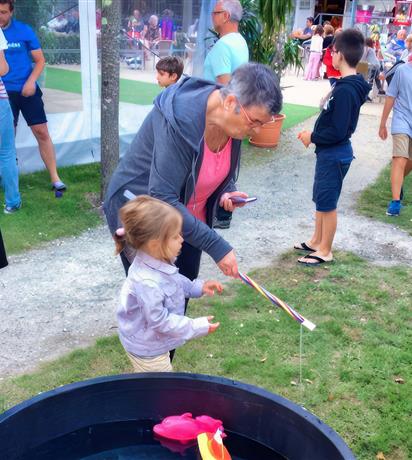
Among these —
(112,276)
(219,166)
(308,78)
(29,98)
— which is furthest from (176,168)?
(308,78)

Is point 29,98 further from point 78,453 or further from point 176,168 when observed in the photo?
point 78,453

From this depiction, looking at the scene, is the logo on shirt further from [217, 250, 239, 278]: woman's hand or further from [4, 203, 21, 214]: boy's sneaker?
[217, 250, 239, 278]: woman's hand

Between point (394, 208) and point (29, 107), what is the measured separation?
→ 384cm

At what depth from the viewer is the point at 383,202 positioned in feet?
21.9

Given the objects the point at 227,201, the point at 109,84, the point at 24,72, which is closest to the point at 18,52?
the point at 24,72

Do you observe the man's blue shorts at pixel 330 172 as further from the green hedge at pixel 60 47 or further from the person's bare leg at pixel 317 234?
the green hedge at pixel 60 47

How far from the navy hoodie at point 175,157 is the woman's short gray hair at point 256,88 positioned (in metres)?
0.17

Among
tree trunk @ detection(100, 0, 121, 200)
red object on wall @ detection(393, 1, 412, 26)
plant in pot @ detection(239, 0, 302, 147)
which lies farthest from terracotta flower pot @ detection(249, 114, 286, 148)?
red object on wall @ detection(393, 1, 412, 26)

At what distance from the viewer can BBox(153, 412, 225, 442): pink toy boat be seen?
2143mm

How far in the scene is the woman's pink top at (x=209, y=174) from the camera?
98.7 inches

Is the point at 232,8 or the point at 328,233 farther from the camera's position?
the point at 232,8

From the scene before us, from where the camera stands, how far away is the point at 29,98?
5730mm

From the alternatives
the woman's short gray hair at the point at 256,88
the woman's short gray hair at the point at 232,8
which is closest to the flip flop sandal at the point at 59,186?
the woman's short gray hair at the point at 232,8

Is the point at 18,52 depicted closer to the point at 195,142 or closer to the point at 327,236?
the point at 327,236
